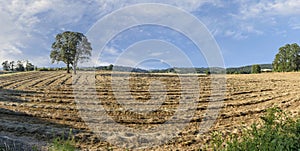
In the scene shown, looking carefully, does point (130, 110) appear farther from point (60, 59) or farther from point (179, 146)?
point (60, 59)

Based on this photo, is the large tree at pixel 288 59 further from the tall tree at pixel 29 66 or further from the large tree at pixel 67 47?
the tall tree at pixel 29 66

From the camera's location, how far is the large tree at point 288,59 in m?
66.6

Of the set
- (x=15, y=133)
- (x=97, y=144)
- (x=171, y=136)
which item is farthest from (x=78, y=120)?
(x=171, y=136)

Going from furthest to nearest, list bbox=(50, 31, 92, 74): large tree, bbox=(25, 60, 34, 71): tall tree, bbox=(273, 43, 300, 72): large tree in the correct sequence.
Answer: bbox=(25, 60, 34, 71): tall tree → bbox=(273, 43, 300, 72): large tree → bbox=(50, 31, 92, 74): large tree

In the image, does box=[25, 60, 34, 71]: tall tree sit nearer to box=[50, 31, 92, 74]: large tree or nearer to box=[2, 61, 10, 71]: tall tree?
box=[2, 61, 10, 71]: tall tree

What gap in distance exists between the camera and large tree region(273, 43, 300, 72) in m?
66.6

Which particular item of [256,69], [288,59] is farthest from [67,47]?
[288,59]

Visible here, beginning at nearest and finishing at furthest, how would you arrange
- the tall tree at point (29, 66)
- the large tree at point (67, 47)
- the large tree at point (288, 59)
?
1. the large tree at point (67, 47)
2. the large tree at point (288, 59)
3. the tall tree at point (29, 66)

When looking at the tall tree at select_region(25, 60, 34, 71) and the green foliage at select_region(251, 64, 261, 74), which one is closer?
the green foliage at select_region(251, 64, 261, 74)

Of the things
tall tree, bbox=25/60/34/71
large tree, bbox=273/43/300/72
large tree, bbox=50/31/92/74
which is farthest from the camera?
tall tree, bbox=25/60/34/71

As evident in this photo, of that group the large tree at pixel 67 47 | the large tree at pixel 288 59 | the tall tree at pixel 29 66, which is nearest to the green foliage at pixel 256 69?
the large tree at pixel 288 59

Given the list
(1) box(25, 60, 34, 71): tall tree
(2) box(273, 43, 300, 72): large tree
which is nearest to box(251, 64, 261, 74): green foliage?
(2) box(273, 43, 300, 72): large tree

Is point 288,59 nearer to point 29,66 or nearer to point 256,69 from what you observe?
point 256,69

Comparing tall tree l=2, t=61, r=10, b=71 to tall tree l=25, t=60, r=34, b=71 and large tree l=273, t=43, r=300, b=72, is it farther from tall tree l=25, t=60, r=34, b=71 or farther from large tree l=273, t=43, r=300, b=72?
large tree l=273, t=43, r=300, b=72
